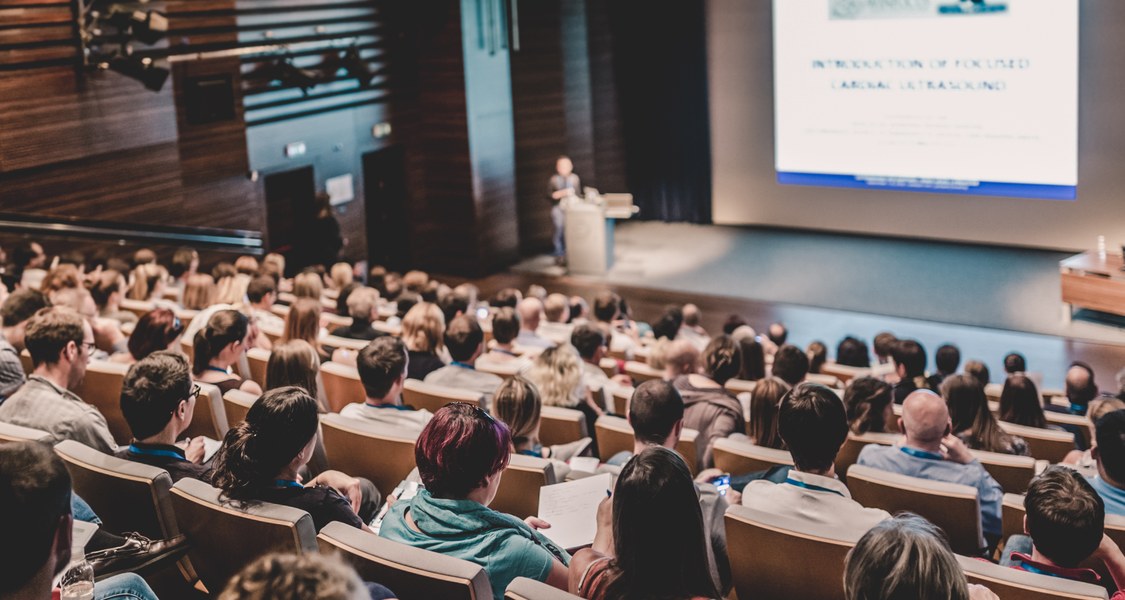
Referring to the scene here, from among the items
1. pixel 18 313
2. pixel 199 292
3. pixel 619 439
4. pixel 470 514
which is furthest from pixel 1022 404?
pixel 199 292

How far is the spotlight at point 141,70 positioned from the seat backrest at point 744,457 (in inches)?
280

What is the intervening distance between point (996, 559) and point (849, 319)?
695 centimetres

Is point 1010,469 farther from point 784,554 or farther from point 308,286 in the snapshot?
point 308,286

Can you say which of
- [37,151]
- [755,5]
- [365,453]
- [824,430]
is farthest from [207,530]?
[755,5]

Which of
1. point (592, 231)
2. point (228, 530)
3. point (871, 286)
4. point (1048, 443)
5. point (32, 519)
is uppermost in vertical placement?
point (32, 519)

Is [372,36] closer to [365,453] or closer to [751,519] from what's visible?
[365,453]

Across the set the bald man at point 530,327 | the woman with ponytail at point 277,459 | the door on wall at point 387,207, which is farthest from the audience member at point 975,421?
the door on wall at point 387,207

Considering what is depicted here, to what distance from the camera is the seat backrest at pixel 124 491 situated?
3.03 metres

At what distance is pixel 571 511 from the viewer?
3.17 meters

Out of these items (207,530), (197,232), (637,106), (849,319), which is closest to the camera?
(207,530)

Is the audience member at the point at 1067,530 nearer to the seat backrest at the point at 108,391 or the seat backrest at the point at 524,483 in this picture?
the seat backrest at the point at 524,483

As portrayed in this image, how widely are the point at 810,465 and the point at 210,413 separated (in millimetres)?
2275

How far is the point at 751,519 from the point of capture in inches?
116

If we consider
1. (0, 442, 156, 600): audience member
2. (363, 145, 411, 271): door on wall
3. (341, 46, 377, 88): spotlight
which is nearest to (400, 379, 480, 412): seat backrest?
(0, 442, 156, 600): audience member
